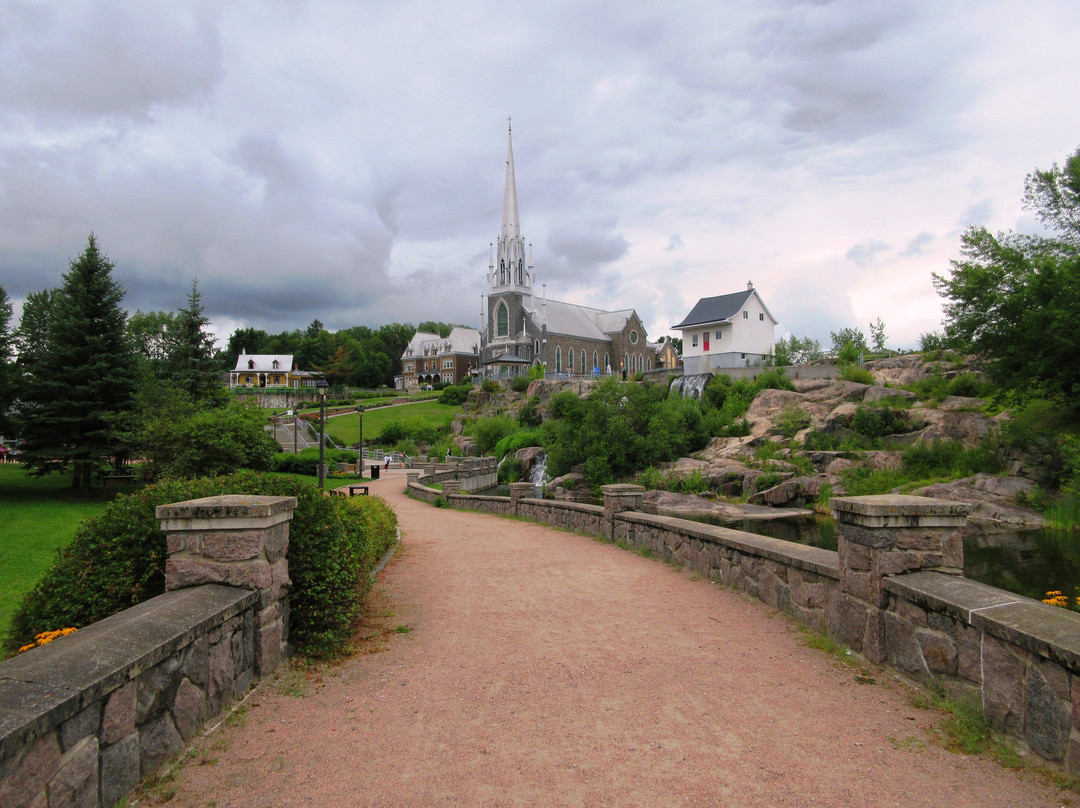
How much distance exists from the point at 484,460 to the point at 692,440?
12.5 meters

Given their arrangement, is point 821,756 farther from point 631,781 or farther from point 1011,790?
point 631,781

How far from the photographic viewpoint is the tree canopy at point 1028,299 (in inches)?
897

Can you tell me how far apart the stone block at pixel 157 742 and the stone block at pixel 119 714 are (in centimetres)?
17

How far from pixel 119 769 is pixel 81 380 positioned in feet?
83.1

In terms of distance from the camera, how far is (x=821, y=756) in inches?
150

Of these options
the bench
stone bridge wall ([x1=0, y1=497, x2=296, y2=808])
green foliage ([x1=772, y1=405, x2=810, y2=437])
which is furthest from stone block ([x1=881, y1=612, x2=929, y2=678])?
green foliage ([x1=772, y1=405, x2=810, y2=437])

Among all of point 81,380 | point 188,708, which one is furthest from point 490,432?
point 188,708

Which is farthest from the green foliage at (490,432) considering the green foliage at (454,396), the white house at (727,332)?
the green foliage at (454,396)

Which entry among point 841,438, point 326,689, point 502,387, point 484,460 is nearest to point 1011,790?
point 326,689

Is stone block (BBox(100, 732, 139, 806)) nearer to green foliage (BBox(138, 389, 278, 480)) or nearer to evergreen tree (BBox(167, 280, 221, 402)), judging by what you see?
green foliage (BBox(138, 389, 278, 480))

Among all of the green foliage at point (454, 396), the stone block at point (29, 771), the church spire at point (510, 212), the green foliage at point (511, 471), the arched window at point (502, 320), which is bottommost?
the green foliage at point (511, 471)

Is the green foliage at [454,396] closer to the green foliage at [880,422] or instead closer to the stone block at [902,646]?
the green foliage at [880,422]

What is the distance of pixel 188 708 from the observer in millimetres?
3855

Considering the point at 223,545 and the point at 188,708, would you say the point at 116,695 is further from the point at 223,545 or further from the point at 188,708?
the point at 223,545
